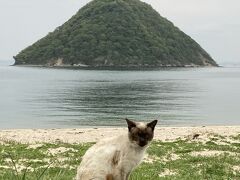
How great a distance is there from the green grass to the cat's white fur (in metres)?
4.51

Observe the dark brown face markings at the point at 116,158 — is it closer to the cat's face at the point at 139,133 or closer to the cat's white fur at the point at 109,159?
the cat's white fur at the point at 109,159

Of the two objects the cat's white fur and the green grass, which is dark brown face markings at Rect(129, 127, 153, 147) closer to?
the cat's white fur

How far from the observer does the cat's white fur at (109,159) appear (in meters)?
9.08

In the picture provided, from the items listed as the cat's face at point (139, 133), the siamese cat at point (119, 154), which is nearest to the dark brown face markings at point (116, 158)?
the siamese cat at point (119, 154)

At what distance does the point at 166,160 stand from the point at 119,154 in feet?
44.1

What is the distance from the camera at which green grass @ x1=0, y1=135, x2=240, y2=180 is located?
693 inches

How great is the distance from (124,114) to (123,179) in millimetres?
63140

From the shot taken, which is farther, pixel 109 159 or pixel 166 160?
pixel 166 160

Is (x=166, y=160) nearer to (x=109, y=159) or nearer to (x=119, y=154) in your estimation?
(x=119, y=154)

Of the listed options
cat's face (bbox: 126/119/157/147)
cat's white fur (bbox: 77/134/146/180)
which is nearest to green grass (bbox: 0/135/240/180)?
cat's white fur (bbox: 77/134/146/180)

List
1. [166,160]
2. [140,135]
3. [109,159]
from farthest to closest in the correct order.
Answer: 1. [166,160]
2. [140,135]
3. [109,159]

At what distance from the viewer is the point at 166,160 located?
2253cm

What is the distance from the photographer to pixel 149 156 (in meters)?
23.4

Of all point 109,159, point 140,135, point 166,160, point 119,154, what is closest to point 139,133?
point 140,135
